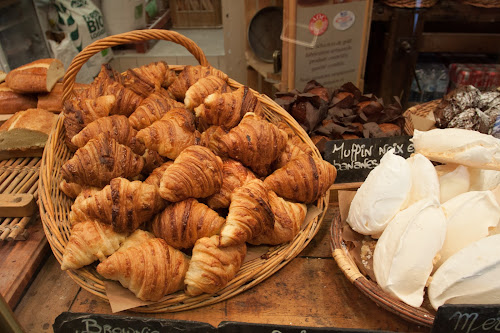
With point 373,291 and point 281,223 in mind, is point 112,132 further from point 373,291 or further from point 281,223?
point 373,291

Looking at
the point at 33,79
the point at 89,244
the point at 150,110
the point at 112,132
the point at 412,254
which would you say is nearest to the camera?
the point at 412,254

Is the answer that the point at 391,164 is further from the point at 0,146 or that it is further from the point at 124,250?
the point at 0,146

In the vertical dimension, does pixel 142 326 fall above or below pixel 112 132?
below

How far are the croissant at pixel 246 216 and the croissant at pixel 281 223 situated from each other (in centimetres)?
6

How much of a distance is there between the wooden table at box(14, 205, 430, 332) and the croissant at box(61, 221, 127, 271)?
0.55 feet

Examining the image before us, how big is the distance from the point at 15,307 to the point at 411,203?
1333 millimetres

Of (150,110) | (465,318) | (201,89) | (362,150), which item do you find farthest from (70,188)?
(465,318)

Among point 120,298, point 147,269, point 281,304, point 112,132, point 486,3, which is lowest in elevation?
point 281,304

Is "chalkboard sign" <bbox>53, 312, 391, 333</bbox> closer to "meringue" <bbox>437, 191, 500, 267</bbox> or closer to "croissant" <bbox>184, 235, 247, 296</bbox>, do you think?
"croissant" <bbox>184, 235, 247, 296</bbox>

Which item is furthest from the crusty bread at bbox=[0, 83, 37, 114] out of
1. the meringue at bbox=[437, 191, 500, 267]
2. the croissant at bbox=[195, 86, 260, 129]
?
the meringue at bbox=[437, 191, 500, 267]

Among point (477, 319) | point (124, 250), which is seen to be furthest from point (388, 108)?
point (124, 250)

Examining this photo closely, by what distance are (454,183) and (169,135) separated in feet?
3.23

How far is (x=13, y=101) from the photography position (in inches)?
83.0

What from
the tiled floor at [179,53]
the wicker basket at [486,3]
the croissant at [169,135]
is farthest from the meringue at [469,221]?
the tiled floor at [179,53]
